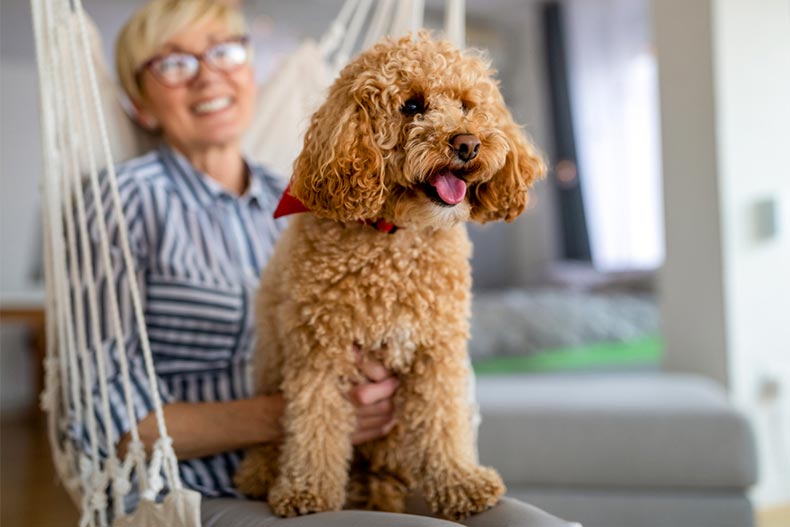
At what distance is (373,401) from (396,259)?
23 cm

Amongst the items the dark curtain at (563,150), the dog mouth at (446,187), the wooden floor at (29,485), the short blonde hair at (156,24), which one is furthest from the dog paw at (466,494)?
the dark curtain at (563,150)

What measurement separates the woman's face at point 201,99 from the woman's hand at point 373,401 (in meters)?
0.63

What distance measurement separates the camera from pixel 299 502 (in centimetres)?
104

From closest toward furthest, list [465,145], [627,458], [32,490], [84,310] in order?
[465,145]
[84,310]
[627,458]
[32,490]

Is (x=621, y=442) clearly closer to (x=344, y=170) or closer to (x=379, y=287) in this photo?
(x=379, y=287)

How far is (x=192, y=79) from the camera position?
1.44 meters

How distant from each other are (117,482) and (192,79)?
777 millimetres

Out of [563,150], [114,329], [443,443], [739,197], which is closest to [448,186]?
[443,443]

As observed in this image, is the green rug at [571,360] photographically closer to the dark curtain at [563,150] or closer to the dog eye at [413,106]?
the dog eye at [413,106]

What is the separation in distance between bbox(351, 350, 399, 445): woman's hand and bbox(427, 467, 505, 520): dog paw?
0.14m

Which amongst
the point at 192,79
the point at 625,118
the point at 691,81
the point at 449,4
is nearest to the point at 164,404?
the point at 192,79

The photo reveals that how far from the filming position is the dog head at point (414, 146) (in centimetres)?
96

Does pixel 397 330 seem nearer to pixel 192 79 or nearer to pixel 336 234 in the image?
pixel 336 234

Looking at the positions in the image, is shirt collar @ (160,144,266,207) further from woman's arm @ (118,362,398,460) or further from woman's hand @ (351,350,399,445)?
woman's hand @ (351,350,399,445)
